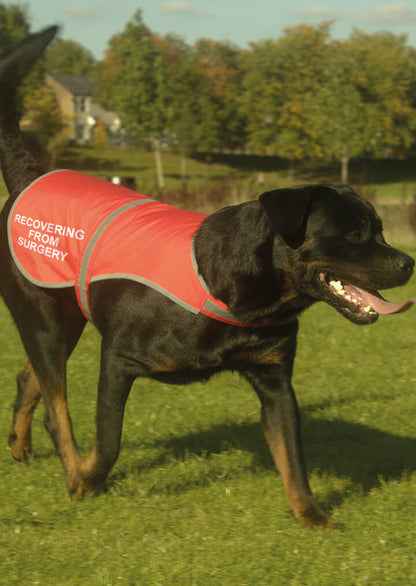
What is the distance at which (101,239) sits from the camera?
489 cm

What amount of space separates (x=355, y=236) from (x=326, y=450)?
2.28 metres

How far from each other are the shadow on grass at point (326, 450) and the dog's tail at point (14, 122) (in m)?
2.15

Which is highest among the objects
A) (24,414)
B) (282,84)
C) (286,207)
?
(286,207)

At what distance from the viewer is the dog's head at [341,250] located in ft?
13.7

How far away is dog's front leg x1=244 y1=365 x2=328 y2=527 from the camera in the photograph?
181 inches

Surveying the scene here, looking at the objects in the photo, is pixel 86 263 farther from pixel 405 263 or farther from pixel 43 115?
pixel 43 115

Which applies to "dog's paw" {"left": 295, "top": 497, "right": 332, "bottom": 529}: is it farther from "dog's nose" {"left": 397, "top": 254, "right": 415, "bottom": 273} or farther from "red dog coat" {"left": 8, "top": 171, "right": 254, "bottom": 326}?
"dog's nose" {"left": 397, "top": 254, "right": 415, "bottom": 273}

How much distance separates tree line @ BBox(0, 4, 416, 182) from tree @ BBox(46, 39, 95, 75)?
64458 mm

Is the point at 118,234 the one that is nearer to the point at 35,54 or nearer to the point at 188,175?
the point at 35,54

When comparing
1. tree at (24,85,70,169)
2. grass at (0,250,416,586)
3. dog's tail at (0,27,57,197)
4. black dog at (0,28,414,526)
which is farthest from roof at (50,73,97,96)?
black dog at (0,28,414,526)

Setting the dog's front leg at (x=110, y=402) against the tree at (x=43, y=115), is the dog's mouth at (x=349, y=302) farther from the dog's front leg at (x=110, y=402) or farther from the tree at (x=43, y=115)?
the tree at (x=43, y=115)

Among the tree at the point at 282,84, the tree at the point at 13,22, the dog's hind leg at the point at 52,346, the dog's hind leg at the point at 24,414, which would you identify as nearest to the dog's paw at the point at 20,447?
the dog's hind leg at the point at 24,414

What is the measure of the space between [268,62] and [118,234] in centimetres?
7500

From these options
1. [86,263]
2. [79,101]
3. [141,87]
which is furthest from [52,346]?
[79,101]
